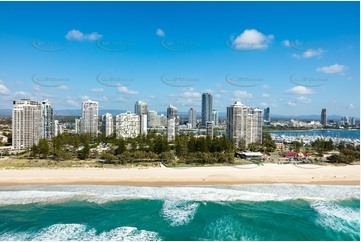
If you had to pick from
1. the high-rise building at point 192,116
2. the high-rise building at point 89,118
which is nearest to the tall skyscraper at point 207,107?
the high-rise building at point 192,116

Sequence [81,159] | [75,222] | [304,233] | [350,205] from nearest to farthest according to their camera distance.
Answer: [304,233], [75,222], [350,205], [81,159]

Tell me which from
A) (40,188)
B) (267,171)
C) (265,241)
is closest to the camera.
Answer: (265,241)

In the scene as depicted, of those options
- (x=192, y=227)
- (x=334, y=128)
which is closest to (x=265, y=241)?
(x=192, y=227)

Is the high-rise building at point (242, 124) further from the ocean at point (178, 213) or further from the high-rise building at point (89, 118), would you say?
the high-rise building at point (89, 118)

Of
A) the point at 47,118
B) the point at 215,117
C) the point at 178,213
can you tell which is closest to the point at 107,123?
the point at 47,118

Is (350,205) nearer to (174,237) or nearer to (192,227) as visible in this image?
(192,227)

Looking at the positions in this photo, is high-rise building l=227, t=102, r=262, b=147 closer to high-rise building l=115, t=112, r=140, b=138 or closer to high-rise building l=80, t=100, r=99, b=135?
high-rise building l=115, t=112, r=140, b=138
